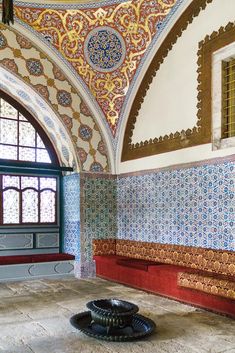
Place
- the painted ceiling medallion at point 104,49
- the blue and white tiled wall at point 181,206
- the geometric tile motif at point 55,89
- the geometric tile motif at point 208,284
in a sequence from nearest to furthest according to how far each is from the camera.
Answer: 1. the geometric tile motif at point 208,284
2. the blue and white tiled wall at point 181,206
3. the geometric tile motif at point 55,89
4. the painted ceiling medallion at point 104,49

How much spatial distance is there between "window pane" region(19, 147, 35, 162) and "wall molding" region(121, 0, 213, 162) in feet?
6.59

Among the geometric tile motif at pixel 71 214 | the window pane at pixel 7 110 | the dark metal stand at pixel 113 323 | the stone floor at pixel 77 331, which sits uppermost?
the window pane at pixel 7 110

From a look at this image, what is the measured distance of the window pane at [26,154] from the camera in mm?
8320

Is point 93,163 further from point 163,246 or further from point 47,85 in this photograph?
point 163,246

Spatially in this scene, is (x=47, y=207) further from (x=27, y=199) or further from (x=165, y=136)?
(x=165, y=136)

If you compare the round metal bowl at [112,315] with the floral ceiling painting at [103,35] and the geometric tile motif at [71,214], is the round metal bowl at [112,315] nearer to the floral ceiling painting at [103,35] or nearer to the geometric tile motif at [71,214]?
the geometric tile motif at [71,214]

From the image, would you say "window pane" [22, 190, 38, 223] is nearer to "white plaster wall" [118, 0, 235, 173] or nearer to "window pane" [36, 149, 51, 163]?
"window pane" [36, 149, 51, 163]

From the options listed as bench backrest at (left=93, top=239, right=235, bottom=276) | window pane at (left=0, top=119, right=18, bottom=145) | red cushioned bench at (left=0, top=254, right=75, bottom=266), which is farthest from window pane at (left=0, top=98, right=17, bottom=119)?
bench backrest at (left=93, top=239, right=235, bottom=276)

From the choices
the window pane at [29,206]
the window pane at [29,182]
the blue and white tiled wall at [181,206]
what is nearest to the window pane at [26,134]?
the window pane at [29,182]

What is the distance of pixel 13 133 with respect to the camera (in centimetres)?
827

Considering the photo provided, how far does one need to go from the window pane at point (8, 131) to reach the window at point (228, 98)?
14.9 ft

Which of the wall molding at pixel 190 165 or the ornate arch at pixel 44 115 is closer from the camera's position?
the wall molding at pixel 190 165

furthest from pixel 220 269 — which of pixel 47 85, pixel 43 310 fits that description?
pixel 47 85

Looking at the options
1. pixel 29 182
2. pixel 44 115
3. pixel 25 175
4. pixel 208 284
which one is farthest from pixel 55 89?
pixel 208 284
